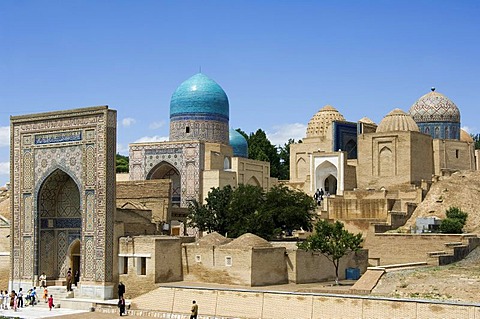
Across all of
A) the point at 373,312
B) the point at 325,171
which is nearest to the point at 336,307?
the point at 373,312

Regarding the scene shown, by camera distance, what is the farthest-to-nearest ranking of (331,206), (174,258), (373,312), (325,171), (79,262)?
1. (325,171)
2. (331,206)
3. (79,262)
4. (174,258)
5. (373,312)

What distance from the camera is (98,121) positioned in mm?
19750

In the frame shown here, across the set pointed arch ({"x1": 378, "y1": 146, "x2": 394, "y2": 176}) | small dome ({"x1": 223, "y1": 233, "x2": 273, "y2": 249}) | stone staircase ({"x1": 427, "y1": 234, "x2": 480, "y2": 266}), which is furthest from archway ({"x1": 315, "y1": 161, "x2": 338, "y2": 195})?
small dome ({"x1": 223, "y1": 233, "x2": 273, "y2": 249})

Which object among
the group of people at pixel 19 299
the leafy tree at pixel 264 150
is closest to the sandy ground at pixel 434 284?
the group of people at pixel 19 299

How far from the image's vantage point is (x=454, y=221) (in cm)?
2283

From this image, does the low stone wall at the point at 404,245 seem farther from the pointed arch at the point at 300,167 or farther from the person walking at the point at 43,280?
the pointed arch at the point at 300,167

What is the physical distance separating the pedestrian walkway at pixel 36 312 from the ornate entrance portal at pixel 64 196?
2.88 feet

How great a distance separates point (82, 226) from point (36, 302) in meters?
2.05

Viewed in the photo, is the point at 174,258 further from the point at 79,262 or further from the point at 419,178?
the point at 419,178

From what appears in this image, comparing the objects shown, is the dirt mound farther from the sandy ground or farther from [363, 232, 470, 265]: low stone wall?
the sandy ground

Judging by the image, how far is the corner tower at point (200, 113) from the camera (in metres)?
29.5

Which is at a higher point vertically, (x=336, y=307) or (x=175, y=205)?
(x=175, y=205)

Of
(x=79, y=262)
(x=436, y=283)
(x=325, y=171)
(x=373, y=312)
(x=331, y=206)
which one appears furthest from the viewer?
(x=325, y=171)

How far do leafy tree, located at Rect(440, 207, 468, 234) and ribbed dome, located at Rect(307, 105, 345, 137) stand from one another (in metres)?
10.0
